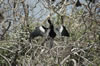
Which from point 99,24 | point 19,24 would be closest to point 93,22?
point 99,24

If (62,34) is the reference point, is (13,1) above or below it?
above

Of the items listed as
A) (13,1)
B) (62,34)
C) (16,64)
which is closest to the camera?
(62,34)

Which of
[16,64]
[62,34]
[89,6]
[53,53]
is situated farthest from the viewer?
[16,64]

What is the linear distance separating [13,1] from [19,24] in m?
1.04

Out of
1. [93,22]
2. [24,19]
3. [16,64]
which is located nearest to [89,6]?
[93,22]

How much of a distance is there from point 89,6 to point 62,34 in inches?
39.7

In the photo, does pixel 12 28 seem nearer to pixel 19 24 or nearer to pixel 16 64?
pixel 19 24

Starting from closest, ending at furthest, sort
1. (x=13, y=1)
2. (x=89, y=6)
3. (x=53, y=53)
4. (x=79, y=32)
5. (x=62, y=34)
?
(x=53, y=53) < (x=62, y=34) < (x=89, y=6) < (x=79, y=32) < (x=13, y=1)

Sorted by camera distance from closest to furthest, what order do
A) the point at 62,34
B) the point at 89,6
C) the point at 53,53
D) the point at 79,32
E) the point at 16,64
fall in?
the point at 53,53
the point at 62,34
the point at 89,6
the point at 16,64
the point at 79,32

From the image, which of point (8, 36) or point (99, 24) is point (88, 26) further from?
point (8, 36)

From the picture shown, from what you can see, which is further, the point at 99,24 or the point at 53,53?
the point at 99,24

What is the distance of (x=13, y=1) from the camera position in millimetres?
7785

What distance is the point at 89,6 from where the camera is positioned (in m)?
5.92

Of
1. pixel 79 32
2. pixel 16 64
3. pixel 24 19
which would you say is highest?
pixel 24 19
